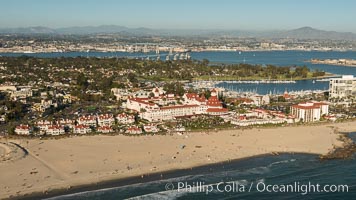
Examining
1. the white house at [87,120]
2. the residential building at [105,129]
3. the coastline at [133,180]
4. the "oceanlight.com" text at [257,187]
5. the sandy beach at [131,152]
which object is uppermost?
the white house at [87,120]

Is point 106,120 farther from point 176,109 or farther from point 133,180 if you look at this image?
point 133,180

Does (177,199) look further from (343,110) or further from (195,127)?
(343,110)

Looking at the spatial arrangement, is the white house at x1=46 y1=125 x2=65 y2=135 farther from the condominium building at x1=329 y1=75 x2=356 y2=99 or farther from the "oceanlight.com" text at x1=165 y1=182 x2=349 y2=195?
the condominium building at x1=329 y1=75 x2=356 y2=99

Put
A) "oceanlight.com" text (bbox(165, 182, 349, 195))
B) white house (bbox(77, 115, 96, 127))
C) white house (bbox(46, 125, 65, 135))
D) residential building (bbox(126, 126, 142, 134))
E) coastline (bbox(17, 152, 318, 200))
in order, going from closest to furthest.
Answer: coastline (bbox(17, 152, 318, 200)), "oceanlight.com" text (bbox(165, 182, 349, 195)), white house (bbox(46, 125, 65, 135)), residential building (bbox(126, 126, 142, 134)), white house (bbox(77, 115, 96, 127))

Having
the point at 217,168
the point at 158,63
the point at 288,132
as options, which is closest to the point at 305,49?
the point at 158,63

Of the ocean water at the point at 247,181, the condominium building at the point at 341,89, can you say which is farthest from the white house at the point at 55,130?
the condominium building at the point at 341,89

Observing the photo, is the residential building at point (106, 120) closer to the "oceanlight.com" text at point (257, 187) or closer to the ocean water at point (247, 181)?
the ocean water at point (247, 181)

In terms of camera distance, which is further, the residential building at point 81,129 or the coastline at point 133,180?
the residential building at point 81,129

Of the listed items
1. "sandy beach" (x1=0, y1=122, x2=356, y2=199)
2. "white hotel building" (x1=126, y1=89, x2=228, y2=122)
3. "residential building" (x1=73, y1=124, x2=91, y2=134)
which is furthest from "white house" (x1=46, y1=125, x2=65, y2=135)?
"white hotel building" (x1=126, y1=89, x2=228, y2=122)

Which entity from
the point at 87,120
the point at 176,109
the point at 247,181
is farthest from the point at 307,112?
the point at 87,120
